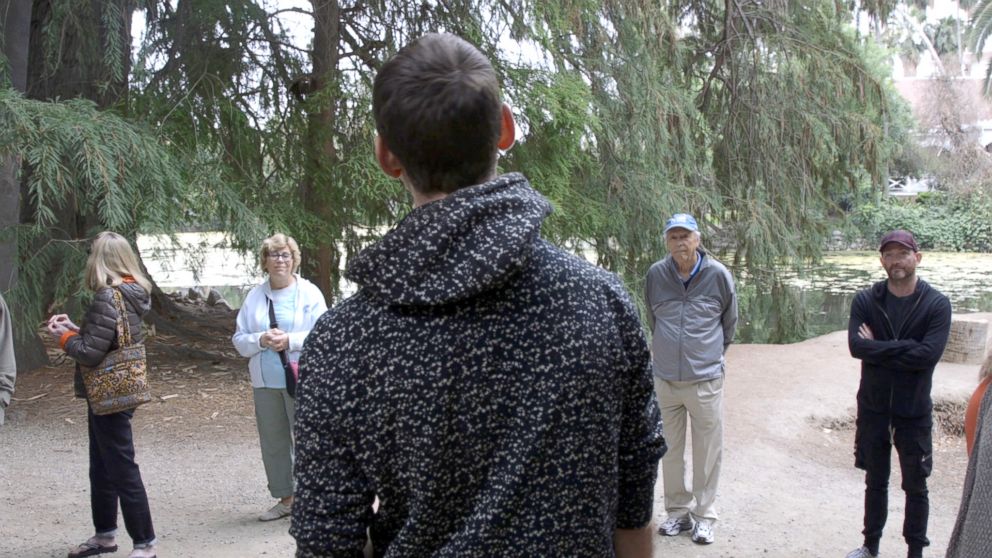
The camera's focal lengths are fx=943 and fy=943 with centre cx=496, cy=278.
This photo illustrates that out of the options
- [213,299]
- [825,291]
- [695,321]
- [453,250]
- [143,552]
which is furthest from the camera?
[825,291]

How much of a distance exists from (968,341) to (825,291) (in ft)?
30.0

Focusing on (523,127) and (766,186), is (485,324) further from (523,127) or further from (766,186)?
(766,186)

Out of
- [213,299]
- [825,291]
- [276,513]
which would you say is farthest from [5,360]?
[825,291]

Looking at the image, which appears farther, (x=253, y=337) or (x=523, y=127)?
(x=523, y=127)

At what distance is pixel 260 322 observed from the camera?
5.30m

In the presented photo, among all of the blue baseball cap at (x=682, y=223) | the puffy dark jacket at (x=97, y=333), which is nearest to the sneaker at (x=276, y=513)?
the puffy dark jacket at (x=97, y=333)

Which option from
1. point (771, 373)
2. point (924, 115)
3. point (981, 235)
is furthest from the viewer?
point (924, 115)

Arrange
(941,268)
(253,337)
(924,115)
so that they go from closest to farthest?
1. (253,337)
2. (941,268)
3. (924,115)

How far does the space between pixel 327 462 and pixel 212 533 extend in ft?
14.8

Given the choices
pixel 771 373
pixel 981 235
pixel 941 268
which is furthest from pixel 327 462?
pixel 981 235

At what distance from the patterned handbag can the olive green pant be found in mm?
857

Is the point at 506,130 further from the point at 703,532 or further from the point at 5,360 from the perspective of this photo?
the point at 703,532

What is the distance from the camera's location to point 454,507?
132 centimetres

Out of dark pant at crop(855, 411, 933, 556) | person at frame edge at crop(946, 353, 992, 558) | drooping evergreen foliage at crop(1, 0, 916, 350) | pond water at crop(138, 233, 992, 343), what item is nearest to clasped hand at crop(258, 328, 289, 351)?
drooping evergreen foliage at crop(1, 0, 916, 350)
